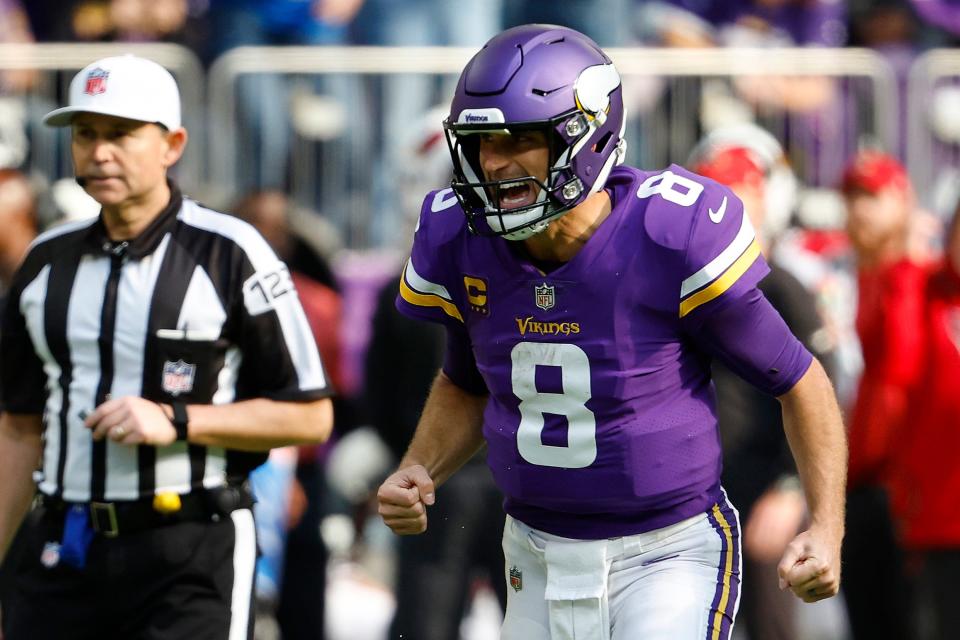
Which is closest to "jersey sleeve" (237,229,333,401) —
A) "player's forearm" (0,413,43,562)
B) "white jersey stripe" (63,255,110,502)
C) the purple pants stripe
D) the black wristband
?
the black wristband

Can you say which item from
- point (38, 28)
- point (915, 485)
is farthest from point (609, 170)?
point (38, 28)

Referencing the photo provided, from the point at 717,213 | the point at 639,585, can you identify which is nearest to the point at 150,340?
the point at 639,585

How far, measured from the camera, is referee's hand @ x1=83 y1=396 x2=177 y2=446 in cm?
454

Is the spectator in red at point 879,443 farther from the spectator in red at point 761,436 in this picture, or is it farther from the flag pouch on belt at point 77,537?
the flag pouch on belt at point 77,537

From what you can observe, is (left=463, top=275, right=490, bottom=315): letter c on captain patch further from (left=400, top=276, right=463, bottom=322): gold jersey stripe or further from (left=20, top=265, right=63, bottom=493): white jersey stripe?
(left=20, top=265, right=63, bottom=493): white jersey stripe

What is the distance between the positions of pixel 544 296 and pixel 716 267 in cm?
39

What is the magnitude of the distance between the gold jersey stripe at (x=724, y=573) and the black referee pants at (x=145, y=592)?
139 centimetres

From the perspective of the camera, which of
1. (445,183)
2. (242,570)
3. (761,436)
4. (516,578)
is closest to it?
(516,578)

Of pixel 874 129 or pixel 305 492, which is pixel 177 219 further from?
pixel 874 129

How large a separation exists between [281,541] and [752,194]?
243 cm

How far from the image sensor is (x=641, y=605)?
12.7 feet

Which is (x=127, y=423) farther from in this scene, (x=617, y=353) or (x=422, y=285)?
(x=617, y=353)

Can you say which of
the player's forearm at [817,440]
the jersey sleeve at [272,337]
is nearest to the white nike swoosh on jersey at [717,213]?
the player's forearm at [817,440]

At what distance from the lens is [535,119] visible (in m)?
3.80
